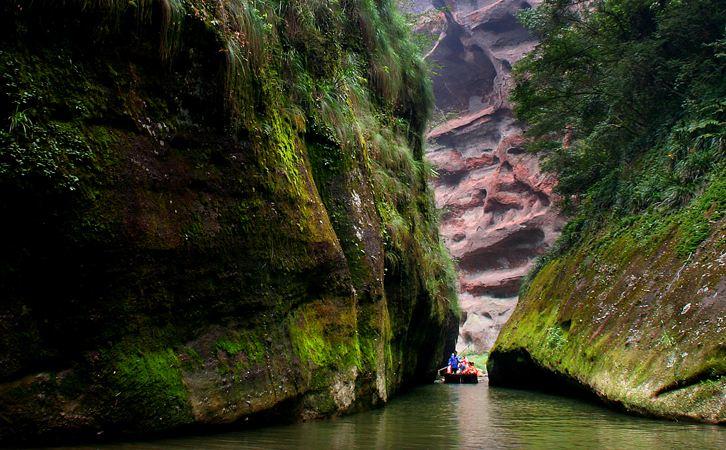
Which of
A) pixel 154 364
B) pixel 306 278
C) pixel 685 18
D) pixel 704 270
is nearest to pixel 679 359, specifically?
pixel 704 270

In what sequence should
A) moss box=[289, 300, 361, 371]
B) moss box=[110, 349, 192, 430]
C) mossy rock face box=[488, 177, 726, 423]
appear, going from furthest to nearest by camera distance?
moss box=[289, 300, 361, 371] < mossy rock face box=[488, 177, 726, 423] < moss box=[110, 349, 192, 430]

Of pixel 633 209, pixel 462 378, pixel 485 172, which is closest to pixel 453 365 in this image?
pixel 462 378

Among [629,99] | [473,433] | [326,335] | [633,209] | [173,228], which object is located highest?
[629,99]

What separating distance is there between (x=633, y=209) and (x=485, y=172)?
3118 cm

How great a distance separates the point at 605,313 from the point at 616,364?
1496 millimetres

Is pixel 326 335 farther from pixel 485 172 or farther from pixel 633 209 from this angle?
pixel 485 172

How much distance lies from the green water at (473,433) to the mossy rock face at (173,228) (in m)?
0.46

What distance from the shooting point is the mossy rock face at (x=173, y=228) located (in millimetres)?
4242

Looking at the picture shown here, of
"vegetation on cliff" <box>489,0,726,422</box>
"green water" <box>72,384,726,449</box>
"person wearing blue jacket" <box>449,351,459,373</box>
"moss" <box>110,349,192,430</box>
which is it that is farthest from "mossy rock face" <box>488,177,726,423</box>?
"person wearing blue jacket" <box>449,351,459,373</box>

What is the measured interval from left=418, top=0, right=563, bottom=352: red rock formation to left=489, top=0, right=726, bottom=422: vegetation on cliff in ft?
64.0

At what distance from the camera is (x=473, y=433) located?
18.9ft

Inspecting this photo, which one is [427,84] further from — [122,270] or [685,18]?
[122,270]

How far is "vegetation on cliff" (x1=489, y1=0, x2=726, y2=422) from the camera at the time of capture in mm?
6887

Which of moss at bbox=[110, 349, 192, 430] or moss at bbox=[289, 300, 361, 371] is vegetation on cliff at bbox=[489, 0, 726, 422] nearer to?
moss at bbox=[289, 300, 361, 371]
